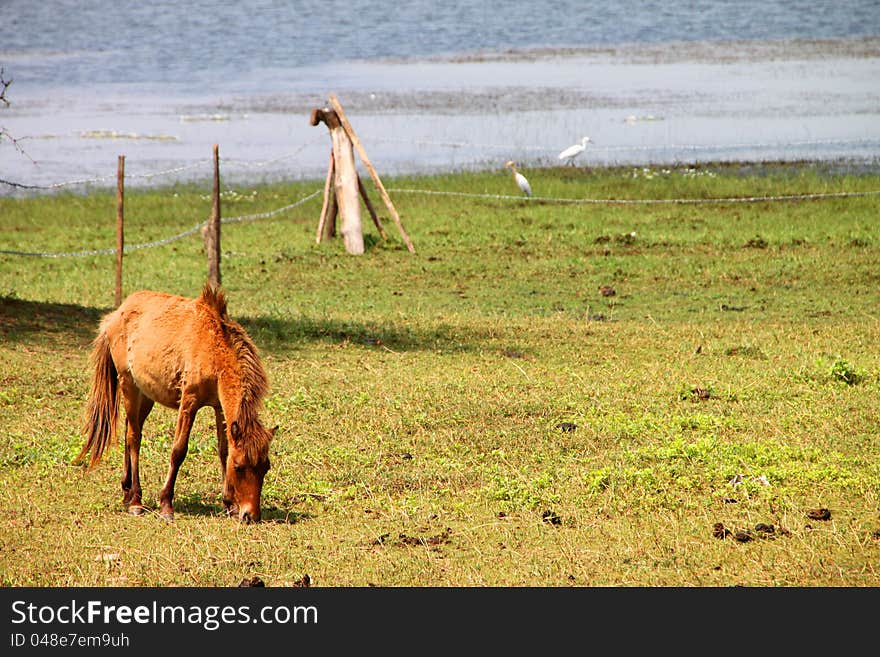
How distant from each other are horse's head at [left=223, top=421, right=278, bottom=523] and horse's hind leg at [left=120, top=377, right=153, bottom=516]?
681 millimetres

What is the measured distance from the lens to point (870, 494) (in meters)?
7.07

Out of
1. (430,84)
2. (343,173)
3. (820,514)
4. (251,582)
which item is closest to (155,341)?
(251,582)

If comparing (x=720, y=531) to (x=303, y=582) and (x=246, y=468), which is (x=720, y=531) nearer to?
(x=303, y=582)

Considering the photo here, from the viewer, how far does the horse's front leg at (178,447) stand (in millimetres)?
6910

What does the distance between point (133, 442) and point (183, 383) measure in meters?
0.62

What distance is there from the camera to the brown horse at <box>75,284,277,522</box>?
666 centimetres

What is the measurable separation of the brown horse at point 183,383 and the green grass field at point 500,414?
281 millimetres

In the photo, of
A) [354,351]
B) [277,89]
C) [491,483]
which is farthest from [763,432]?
[277,89]

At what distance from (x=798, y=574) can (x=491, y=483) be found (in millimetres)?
2191

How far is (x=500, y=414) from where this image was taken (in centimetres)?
915

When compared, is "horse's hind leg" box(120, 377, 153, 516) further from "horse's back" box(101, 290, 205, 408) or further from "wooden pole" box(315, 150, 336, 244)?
"wooden pole" box(315, 150, 336, 244)

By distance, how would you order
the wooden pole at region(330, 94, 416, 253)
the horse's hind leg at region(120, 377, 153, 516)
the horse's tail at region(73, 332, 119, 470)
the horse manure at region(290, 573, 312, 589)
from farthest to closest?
1. the wooden pole at region(330, 94, 416, 253)
2. the horse's tail at region(73, 332, 119, 470)
3. the horse's hind leg at region(120, 377, 153, 516)
4. the horse manure at region(290, 573, 312, 589)

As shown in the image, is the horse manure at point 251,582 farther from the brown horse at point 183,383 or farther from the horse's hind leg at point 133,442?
the horse's hind leg at point 133,442

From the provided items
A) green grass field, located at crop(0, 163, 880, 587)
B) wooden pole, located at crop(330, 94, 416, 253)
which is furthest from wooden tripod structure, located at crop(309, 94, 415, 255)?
green grass field, located at crop(0, 163, 880, 587)
